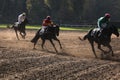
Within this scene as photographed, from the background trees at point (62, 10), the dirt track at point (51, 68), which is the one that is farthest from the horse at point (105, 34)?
the background trees at point (62, 10)

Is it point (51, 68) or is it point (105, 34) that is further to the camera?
point (105, 34)

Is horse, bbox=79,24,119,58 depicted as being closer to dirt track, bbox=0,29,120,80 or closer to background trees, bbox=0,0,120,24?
dirt track, bbox=0,29,120,80

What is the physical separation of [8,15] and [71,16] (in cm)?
1827

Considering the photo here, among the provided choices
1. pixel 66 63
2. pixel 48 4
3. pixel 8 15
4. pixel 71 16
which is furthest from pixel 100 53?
pixel 8 15

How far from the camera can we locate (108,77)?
13.3 metres

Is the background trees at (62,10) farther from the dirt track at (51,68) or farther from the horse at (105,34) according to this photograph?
the dirt track at (51,68)

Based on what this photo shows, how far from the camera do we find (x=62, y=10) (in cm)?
7275

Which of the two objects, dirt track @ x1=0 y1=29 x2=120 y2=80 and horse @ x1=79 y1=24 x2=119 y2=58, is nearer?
dirt track @ x1=0 y1=29 x2=120 y2=80

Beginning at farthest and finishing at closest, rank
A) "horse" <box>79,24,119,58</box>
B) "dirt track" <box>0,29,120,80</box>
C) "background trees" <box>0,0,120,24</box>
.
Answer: "background trees" <box>0,0,120,24</box> < "horse" <box>79,24,119,58</box> < "dirt track" <box>0,29,120,80</box>

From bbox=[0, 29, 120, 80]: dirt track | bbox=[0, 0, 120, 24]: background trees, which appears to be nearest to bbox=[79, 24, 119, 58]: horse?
bbox=[0, 29, 120, 80]: dirt track

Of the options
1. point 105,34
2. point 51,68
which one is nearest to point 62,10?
point 105,34

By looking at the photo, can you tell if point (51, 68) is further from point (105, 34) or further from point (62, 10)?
point (62, 10)

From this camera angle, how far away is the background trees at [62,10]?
71.4 m

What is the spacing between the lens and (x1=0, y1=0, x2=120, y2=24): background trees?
71.4 meters
